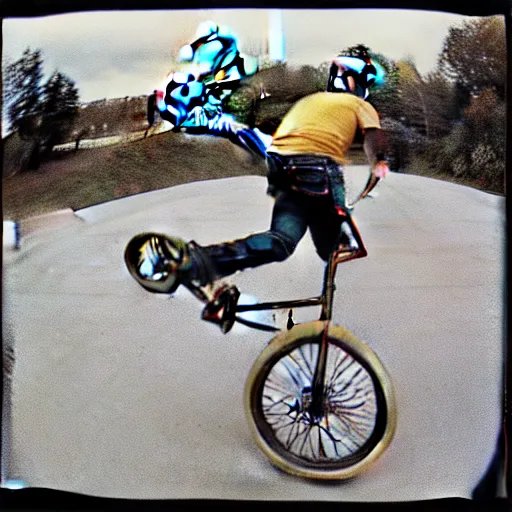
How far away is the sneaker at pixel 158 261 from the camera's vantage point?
3.84 meters

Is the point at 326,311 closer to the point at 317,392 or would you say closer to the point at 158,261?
the point at 317,392

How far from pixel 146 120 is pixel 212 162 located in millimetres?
303

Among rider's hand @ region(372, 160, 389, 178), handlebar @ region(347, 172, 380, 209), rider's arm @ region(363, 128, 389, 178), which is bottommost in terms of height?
handlebar @ region(347, 172, 380, 209)

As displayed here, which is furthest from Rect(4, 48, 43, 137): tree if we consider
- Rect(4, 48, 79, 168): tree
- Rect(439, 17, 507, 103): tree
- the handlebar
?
Rect(439, 17, 507, 103): tree

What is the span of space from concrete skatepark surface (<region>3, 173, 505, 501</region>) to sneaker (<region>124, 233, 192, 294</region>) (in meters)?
0.04

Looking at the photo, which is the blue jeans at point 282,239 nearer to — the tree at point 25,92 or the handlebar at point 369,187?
the handlebar at point 369,187

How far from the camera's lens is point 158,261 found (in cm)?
386

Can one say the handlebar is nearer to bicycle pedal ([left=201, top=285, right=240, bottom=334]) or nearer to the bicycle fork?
the bicycle fork

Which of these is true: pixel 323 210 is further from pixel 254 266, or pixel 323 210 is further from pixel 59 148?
pixel 59 148

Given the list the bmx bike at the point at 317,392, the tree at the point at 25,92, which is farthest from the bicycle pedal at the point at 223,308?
the tree at the point at 25,92

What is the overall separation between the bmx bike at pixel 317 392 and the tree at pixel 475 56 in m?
0.70

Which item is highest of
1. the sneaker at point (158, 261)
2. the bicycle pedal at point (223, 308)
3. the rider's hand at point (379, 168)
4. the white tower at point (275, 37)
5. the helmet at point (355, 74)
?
the white tower at point (275, 37)

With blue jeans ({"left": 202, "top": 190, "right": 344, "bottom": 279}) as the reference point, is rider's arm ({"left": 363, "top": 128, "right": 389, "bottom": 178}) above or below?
above

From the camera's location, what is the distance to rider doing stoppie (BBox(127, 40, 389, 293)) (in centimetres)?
382
